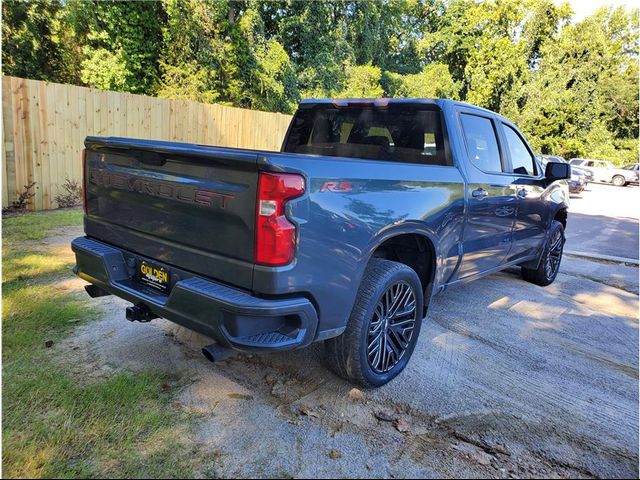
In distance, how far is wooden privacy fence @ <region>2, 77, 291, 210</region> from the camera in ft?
25.3

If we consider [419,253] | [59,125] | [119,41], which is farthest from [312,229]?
[119,41]

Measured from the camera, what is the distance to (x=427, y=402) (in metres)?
3.03

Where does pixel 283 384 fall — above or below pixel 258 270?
below

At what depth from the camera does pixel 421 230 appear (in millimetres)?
3260

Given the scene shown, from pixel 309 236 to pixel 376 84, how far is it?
2268 centimetres

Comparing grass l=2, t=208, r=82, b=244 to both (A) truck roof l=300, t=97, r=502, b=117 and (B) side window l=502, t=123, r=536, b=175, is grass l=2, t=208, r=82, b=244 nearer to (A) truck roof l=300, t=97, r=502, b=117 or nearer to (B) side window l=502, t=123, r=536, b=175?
(A) truck roof l=300, t=97, r=502, b=117

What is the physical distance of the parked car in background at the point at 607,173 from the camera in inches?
1129

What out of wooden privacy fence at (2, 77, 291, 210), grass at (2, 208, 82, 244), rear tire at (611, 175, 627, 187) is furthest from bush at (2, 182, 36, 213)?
rear tire at (611, 175, 627, 187)

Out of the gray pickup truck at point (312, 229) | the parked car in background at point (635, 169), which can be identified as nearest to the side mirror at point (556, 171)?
the gray pickup truck at point (312, 229)

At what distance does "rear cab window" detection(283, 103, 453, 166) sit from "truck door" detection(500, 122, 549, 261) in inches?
45.5

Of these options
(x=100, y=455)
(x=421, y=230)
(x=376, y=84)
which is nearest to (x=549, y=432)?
(x=421, y=230)

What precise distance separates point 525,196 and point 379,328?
261cm

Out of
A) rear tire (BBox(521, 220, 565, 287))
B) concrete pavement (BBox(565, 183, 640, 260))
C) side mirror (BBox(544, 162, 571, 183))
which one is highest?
side mirror (BBox(544, 162, 571, 183))

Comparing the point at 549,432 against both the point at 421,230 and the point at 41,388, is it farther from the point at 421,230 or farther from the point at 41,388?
the point at 41,388
